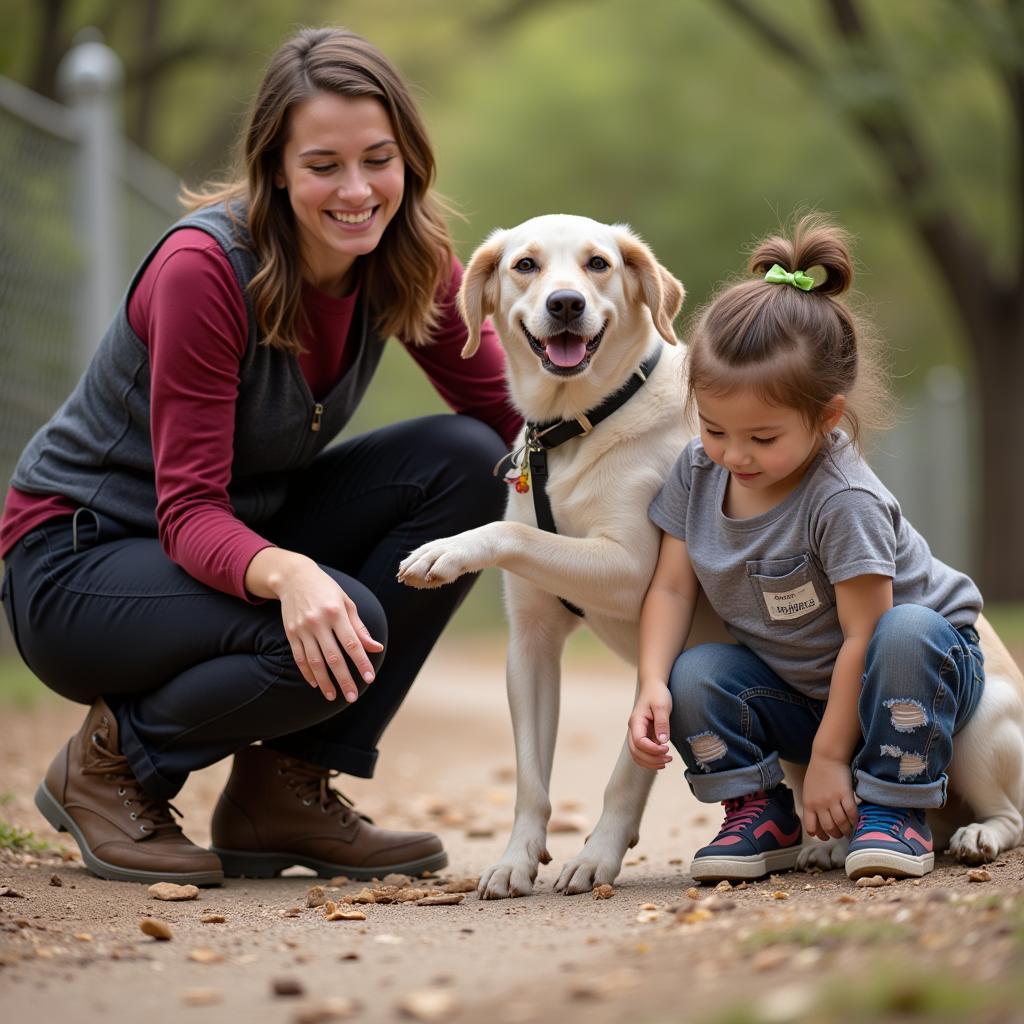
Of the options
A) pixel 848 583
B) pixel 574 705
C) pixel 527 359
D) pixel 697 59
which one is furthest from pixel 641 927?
pixel 697 59

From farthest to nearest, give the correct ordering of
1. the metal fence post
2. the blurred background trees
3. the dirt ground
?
the blurred background trees < the metal fence post < the dirt ground

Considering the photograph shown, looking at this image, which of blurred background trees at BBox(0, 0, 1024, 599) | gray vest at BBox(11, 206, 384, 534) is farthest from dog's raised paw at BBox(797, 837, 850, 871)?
blurred background trees at BBox(0, 0, 1024, 599)

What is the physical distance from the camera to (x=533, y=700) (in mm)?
3342

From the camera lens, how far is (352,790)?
17.8 feet

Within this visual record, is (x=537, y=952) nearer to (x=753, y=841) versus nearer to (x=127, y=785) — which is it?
(x=753, y=841)

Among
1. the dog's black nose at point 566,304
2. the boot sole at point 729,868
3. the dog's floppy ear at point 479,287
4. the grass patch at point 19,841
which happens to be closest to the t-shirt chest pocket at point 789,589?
the boot sole at point 729,868

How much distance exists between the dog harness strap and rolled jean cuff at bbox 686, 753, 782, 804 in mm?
544

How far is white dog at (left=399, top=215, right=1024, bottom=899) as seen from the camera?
302 cm

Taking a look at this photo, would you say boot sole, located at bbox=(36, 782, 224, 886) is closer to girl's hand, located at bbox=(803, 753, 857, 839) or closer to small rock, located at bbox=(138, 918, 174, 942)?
small rock, located at bbox=(138, 918, 174, 942)

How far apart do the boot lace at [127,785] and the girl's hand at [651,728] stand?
3.75 feet

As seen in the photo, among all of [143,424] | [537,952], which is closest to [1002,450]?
[143,424]

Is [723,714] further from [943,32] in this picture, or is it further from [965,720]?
[943,32]

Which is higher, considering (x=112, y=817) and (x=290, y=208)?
(x=290, y=208)

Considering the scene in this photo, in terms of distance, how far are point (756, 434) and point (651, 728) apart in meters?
0.65
